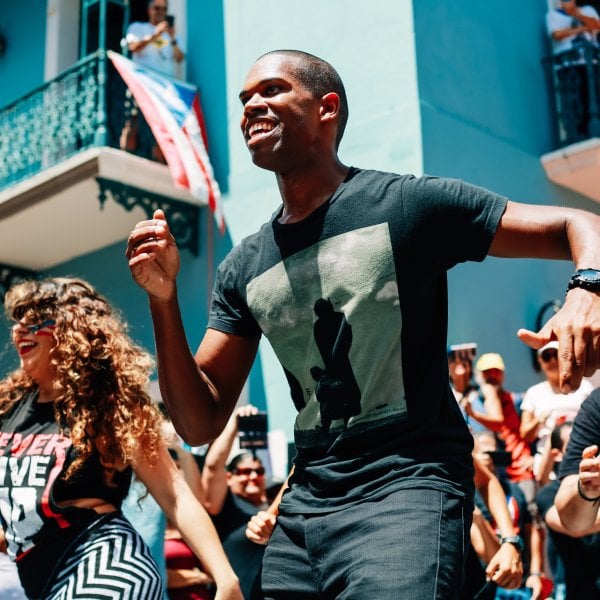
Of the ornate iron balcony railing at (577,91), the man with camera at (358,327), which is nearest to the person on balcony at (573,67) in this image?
the ornate iron balcony railing at (577,91)

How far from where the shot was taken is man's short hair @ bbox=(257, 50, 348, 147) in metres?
2.66

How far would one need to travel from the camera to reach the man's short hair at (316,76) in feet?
8.71

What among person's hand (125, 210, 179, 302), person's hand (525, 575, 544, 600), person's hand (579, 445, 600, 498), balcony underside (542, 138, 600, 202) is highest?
balcony underside (542, 138, 600, 202)

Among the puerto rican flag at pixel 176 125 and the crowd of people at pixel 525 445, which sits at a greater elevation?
the puerto rican flag at pixel 176 125

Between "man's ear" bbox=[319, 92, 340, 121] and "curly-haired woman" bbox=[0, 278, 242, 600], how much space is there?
4.85 ft

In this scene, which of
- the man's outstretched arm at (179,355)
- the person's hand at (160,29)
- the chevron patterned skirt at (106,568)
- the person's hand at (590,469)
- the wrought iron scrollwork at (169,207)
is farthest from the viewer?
the person's hand at (160,29)

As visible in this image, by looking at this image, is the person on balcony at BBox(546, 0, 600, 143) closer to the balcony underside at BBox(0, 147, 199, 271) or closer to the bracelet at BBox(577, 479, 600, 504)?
the balcony underside at BBox(0, 147, 199, 271)

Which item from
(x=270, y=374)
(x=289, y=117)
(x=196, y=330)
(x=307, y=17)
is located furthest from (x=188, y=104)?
(x=289, y=117)

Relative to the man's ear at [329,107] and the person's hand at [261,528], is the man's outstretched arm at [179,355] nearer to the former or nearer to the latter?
the man's ear at [329,107]

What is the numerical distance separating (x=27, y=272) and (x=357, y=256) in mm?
10601

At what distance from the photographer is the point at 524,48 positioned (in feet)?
34.3

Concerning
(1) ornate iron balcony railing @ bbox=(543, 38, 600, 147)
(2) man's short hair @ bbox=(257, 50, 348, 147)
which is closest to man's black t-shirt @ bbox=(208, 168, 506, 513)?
(2) man's short hair @ bbox=(257, 50, 348, 147)

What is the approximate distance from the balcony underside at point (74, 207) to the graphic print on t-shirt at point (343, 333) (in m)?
7.58

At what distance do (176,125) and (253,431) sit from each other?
4.50 metres
